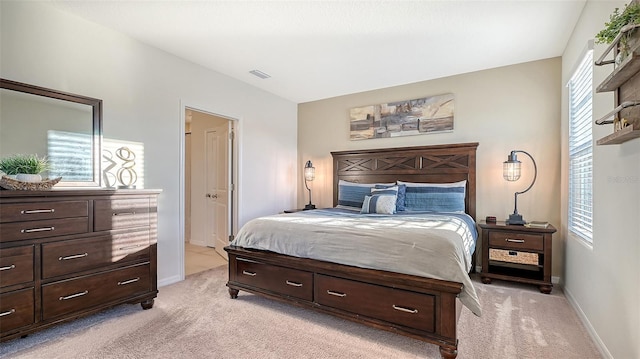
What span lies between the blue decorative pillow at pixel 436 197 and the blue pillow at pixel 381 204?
0.37m

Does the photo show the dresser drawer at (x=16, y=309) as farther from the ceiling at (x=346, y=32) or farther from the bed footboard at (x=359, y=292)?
the ceiling at (x=346, y=32)

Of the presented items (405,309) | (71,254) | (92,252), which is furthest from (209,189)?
(405,309)

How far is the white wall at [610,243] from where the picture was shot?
157 centimetres

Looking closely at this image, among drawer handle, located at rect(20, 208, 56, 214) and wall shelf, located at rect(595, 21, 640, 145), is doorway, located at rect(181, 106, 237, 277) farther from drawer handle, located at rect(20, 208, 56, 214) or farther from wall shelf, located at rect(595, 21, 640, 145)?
wall shelf, located at rect(595, 21, 640, 145)

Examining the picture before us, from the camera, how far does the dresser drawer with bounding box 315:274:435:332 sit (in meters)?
2.04

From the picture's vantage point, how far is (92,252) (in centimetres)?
240

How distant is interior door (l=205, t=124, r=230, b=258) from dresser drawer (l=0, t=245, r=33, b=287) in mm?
2428

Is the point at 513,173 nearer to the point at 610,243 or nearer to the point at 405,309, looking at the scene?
the point at 610,243

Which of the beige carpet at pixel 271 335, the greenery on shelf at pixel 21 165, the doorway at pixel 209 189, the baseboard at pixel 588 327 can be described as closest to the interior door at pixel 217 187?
the doorway at pixel 209 189

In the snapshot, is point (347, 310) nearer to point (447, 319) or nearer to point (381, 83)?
point (447, 319)

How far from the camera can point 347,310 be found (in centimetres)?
234

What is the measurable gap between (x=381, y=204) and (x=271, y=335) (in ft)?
6.40

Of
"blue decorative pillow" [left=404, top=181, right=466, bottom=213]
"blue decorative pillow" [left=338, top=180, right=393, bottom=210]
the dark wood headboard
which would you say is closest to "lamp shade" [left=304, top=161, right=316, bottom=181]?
the dark wood headboard

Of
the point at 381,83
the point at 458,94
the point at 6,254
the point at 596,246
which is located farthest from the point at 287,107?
the point at 596,246
